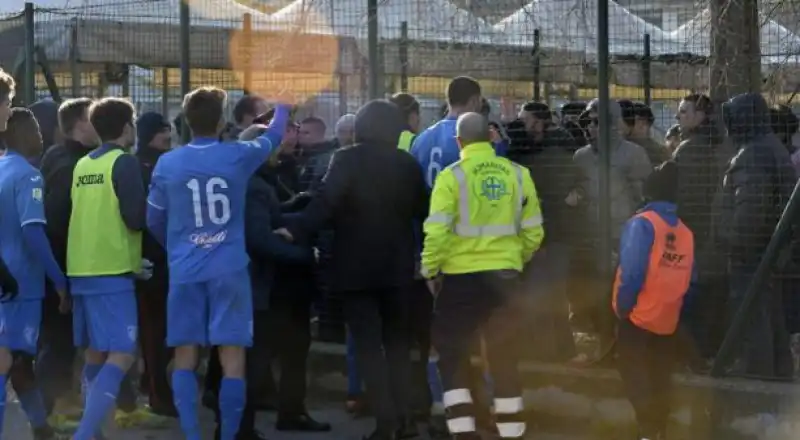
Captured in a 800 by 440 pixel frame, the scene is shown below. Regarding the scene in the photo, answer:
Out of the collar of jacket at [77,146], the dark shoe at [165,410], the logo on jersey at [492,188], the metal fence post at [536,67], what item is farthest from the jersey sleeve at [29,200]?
the metal fence post at [536,67]

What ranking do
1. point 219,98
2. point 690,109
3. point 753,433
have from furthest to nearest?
point 690,109 < point 753,433 < point 219,98

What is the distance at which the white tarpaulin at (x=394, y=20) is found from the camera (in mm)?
10289

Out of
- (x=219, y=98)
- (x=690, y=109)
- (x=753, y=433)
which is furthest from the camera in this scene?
(x=690, y=109)

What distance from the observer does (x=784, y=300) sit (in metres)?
8.71

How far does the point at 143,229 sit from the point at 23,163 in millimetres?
782

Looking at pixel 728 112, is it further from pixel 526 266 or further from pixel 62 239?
pixel 62 239

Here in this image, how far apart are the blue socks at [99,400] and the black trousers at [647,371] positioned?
9.53 ft

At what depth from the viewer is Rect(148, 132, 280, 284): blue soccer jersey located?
758 cm

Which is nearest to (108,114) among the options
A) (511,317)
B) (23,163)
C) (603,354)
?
(23,163)

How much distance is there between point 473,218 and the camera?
25.7ft

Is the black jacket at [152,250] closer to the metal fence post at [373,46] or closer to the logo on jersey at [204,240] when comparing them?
the logo on jersey at [204,240]

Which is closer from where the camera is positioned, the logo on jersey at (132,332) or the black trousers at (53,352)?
the logo on jersey at (132,332)

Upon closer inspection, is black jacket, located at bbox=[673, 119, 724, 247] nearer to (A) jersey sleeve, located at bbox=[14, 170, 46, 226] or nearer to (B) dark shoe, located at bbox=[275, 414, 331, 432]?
(B) dark shoe, located at bbox=[275, 414, 331, 432]

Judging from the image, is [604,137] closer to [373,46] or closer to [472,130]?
[472,130]
